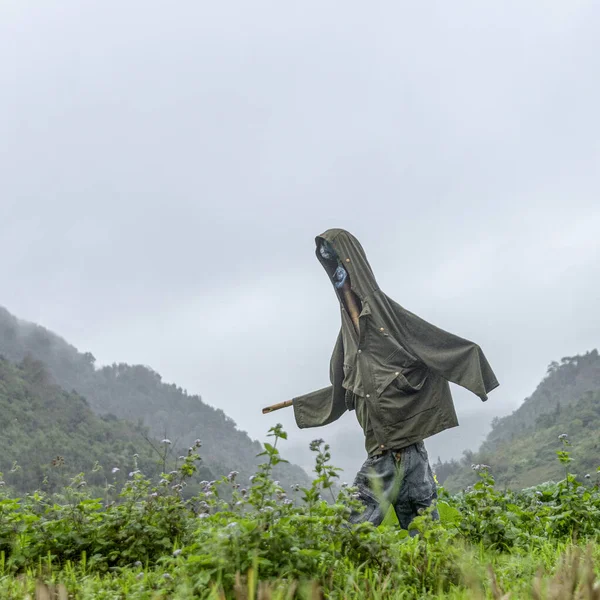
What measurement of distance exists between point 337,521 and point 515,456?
66.4 metres

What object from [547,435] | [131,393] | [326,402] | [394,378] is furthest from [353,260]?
[131,393]

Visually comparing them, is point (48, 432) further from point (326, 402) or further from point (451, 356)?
point (451, 356)

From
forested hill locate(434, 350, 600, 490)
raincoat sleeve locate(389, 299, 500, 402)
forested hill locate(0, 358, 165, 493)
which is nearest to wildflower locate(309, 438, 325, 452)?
raincoat sleeve locate(389, 299, 500, 402)

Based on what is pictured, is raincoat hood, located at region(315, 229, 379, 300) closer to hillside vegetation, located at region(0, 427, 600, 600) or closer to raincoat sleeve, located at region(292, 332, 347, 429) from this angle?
raincoat sleeve, located at region(292, 332, 347, 429)

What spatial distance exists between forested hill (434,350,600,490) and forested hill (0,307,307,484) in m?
50.7

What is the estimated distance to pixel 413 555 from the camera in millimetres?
2977

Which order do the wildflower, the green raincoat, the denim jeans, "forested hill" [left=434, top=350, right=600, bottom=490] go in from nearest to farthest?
the wildflower < the denim jeans < the green raincoat < "forested hill" [left=434, top=350, right=600, bottom=490]

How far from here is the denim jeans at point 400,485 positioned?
516 cm

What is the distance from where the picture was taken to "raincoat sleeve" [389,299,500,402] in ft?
17.7

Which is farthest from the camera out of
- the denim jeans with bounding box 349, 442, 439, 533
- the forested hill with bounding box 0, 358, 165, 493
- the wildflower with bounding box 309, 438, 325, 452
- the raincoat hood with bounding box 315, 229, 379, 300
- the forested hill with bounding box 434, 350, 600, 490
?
the forested hill with bounding box 0, 358, 165, 493

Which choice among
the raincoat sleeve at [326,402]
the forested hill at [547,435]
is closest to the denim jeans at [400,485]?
the raincoat sleeve at [326,402]

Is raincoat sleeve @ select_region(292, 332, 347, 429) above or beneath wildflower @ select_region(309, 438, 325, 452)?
above

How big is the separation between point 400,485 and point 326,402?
1313 mm

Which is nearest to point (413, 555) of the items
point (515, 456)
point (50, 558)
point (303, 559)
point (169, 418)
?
point (303, 559)
